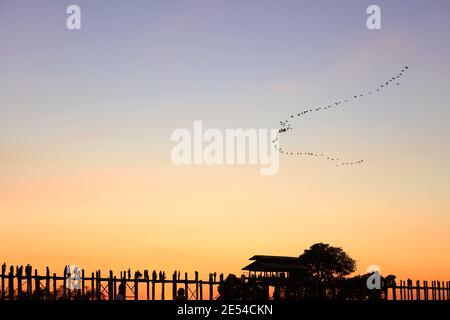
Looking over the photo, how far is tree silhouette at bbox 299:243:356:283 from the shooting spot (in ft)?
285

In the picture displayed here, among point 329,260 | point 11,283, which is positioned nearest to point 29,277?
point 11,283

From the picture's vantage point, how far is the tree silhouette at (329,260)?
86875mm

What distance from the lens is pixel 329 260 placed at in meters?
87.4

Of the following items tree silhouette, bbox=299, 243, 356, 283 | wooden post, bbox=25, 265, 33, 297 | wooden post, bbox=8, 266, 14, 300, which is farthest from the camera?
tree silhouette, bbox=299, 243, 356, 283

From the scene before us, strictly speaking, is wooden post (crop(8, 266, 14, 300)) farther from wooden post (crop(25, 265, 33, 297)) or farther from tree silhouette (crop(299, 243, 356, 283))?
tree silhouette (crop(299, 243, 356, 283))

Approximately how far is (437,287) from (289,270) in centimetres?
1693

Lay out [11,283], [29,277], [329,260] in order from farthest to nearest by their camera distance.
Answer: [329,260] < [29,277] < [11,283]

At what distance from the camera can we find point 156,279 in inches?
1582

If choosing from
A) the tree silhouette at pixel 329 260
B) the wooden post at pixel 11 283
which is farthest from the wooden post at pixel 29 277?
the tree silhouette at pixel 329 260

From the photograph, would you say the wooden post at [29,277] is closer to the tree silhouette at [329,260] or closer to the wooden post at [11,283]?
the wooden post at [11,283]

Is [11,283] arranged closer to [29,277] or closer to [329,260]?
[29,277]

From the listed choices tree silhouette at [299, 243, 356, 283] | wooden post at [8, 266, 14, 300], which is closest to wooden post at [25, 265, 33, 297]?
wooden post at [8, 266, 14, 300]
